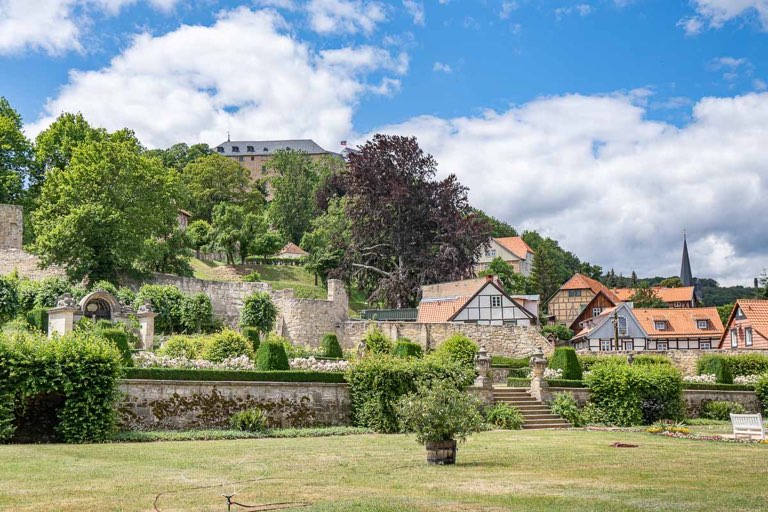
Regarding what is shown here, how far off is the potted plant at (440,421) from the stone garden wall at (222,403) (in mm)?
8018

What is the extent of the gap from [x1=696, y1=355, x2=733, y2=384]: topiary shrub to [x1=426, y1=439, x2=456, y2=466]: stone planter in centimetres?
2019

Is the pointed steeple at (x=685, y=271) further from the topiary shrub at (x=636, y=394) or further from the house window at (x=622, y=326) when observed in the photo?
the topiary shrub at (x=636, y=394)

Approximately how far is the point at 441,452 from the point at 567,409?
12.3 meters

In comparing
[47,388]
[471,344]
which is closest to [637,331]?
[471,344]

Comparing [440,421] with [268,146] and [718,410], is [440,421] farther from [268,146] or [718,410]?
[268,146]

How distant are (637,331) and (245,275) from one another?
27688 mm

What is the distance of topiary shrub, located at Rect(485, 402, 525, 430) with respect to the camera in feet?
79.9

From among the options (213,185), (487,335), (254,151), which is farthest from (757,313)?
(254,151)

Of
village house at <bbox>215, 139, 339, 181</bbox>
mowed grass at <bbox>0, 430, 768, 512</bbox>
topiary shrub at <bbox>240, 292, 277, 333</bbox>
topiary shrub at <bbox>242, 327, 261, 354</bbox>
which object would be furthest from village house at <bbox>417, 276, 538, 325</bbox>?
village house at <bbox>215, 139, 339, 181</bbox>

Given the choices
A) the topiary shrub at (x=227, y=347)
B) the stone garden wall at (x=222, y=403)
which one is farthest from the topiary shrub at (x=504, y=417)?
the topiary shrub at (x=227, y=347)

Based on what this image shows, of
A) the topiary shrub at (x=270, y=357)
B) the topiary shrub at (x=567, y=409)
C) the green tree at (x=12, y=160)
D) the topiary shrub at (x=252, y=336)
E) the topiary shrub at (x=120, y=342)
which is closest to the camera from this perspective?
the topiary shrub at (x=120, y=342)

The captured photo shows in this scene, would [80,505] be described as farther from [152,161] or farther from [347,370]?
[152,161]

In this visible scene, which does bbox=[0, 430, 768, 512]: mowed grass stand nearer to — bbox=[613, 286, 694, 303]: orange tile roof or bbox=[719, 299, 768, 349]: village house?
bbox=[719, 299, 768, 349]: village house

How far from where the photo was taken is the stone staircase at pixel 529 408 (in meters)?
25.2
